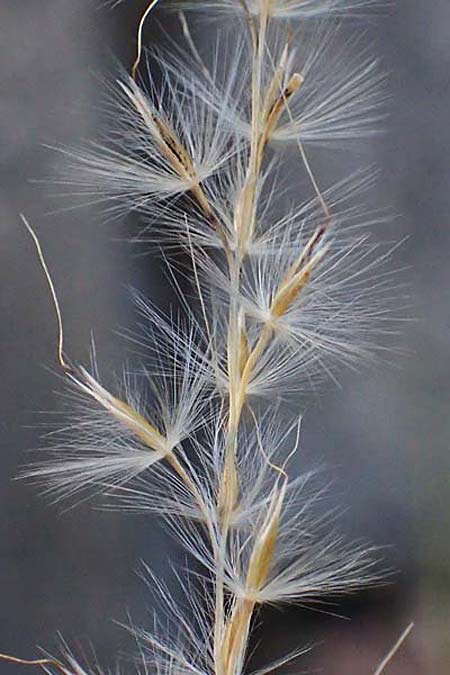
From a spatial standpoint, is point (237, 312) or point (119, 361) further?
point (119, 361)

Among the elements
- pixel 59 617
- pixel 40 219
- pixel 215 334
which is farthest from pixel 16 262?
pixel 59 617

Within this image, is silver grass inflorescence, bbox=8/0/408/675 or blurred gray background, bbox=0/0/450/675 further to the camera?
blurred gray background, bbox=0/0/450/675

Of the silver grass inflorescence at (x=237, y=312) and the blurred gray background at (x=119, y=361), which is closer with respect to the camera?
the silver grass inflorescence at (x=237, y=312)

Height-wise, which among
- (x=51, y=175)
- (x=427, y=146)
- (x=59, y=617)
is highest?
(x=51, y=175)

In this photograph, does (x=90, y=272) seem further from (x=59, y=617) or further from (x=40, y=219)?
(x=59, y=617)

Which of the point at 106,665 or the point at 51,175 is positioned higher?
the point at 51,175
